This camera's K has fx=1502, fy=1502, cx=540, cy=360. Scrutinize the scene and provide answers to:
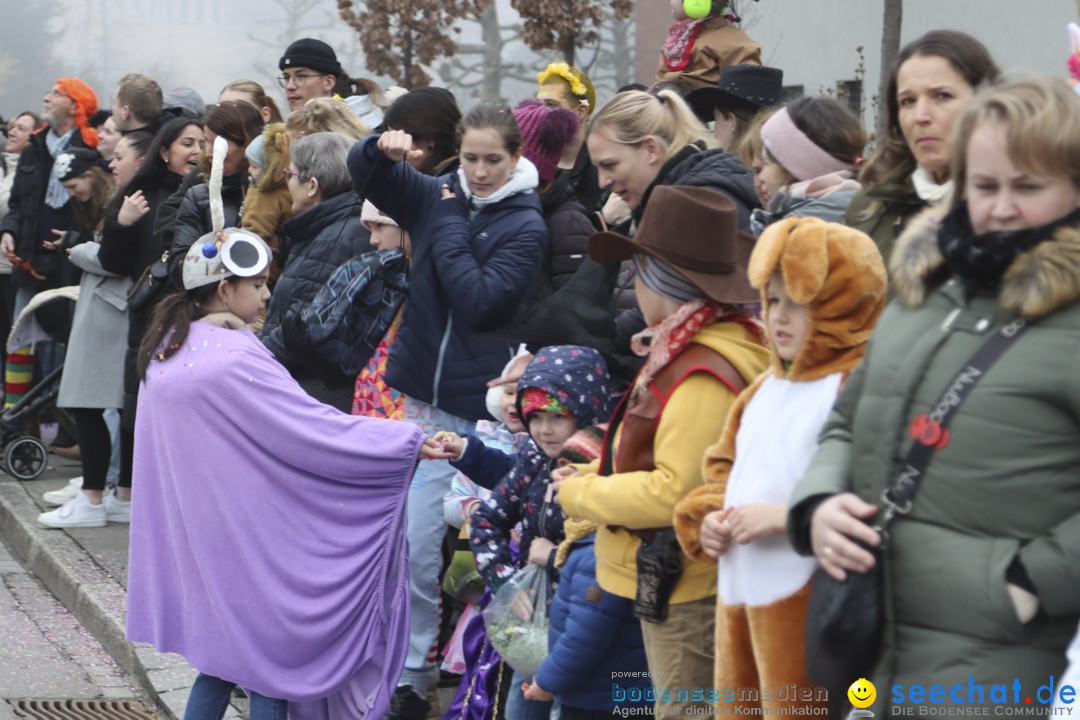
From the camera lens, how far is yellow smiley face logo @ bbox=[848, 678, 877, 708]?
3000mm

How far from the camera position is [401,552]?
5266mm

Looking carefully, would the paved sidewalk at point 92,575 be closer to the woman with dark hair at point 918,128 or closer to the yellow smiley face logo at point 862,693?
the woman with dark hair at point 918,128

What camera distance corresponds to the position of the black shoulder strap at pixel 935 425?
9.04 ft

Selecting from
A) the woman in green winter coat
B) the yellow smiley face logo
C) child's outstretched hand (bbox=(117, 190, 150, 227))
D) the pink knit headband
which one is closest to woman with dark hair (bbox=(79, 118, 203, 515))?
child's outstretched hand (bbox=(117, 190, 150, 227))

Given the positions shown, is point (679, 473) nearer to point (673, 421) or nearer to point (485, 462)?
point (673, 421)

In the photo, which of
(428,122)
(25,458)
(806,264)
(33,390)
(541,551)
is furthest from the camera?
(25,458)

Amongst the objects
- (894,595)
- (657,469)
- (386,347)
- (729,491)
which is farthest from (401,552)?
(894,595)

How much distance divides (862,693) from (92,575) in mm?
5469

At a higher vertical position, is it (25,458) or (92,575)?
(92,575)

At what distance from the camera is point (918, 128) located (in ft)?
12.6

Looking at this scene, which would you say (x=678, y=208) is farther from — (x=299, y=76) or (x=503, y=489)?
(x=299, y=76)

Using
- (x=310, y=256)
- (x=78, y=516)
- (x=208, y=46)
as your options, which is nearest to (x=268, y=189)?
(x=310, y=256)

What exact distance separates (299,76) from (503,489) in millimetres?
4600

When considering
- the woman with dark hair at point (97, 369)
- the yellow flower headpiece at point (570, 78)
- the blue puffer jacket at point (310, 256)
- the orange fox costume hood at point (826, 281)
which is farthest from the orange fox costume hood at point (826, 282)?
the woman with dark hair at point (97, 369)
